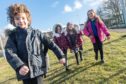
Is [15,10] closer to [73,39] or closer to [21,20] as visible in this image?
[21,20]

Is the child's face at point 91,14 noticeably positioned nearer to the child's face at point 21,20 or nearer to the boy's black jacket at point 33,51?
the boy's black jacket at point 33,51

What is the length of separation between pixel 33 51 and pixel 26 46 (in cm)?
13

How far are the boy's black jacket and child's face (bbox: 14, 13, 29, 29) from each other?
91 millimetres

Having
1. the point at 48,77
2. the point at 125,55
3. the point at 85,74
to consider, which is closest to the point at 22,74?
the point at 85,74

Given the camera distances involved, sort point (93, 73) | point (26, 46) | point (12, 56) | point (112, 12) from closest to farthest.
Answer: point (12, 56) → point (26, 46) → point (93, 73) → point (112, 12)

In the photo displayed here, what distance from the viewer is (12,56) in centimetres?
472

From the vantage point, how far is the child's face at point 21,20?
194 inches

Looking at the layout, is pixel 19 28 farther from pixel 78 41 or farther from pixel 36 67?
pixel 78 41

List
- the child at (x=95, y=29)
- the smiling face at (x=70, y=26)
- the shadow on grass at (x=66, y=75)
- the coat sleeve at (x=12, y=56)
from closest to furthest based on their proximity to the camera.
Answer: the coat sleeve at (x=12, y=56) < the shadow on grass at (x=66, y=75) < the child at (x=95, y=29) < the smiling face at (x=70, y=26)

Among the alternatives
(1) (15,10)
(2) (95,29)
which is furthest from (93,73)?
(1) (15,10)

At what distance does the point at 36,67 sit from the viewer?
489 cm

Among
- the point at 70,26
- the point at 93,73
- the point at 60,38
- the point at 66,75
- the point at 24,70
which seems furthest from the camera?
the point at 60,38

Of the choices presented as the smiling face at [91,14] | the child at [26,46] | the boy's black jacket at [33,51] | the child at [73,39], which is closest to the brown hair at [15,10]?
the child at [26,46]

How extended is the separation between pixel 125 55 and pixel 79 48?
164 cm
